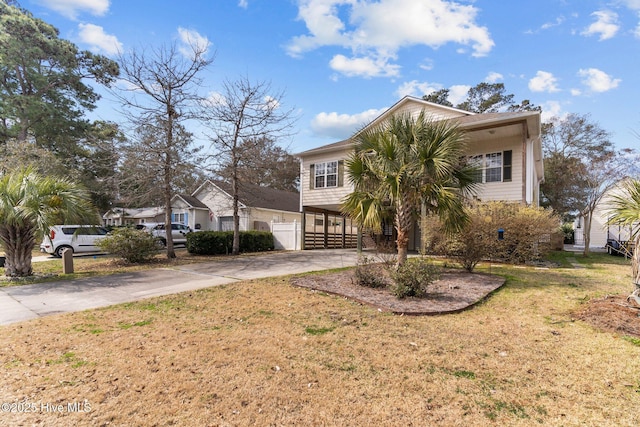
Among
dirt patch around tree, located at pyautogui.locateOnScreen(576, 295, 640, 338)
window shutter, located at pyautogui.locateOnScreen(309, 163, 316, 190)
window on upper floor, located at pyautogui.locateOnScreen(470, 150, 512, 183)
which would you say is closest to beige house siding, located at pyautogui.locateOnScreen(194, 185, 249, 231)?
window shutter, located at pyautogui.locateOnScreen(309, 163, 316, 190)

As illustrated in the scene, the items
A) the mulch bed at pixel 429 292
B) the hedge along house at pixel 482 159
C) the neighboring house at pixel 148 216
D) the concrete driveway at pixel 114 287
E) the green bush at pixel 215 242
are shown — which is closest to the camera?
the mulch bed at pixel 429 292

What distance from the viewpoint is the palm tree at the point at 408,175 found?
736 cm

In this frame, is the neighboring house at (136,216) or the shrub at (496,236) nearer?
the shrub at (496,236)

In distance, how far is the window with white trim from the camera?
1698 centimetres

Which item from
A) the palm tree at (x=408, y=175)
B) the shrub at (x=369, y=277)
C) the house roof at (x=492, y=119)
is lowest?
the shrub at (x=369, y=277)

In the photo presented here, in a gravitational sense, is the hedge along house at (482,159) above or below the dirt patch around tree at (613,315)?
above

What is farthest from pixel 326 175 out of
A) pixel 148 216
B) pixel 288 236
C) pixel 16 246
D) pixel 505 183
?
pixel 148 216

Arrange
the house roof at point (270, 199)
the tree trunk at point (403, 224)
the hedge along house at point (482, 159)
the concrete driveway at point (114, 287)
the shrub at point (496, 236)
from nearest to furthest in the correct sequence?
the concrete driveway at point (114, 287) → the tree trunk at point (403, 224) → the shrub at point (496, 236) → the hedge along house at point (482, 159) → the house roof at point (270, 199)

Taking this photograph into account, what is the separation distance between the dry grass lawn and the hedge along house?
18.8 ft

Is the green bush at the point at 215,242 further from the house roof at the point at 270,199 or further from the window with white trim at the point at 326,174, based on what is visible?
the window with white trim at the point at 326,174

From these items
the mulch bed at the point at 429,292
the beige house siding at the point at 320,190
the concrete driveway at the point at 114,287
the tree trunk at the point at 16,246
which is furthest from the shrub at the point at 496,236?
the tree trunk at the point at 16,246

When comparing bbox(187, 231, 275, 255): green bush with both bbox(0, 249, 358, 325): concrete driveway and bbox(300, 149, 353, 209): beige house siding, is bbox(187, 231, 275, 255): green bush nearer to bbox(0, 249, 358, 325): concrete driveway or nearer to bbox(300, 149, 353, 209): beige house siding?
bbox(300, 149, 353, 209): beige house siding

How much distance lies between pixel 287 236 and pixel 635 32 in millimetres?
16287

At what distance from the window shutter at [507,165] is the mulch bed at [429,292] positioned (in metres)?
5.89
